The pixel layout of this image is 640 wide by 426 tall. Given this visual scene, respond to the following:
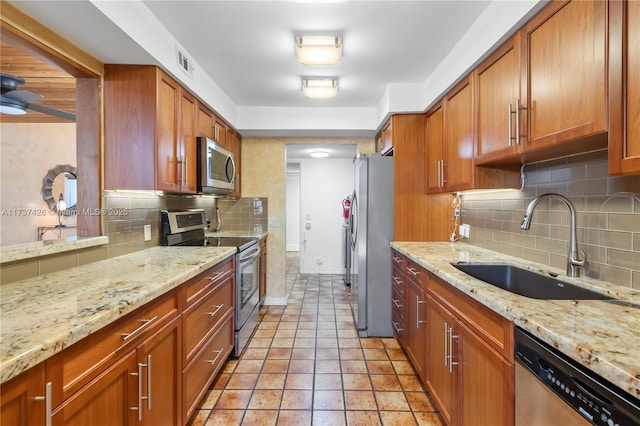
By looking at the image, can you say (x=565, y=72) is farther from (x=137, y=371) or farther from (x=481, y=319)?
(x=137, y=371)

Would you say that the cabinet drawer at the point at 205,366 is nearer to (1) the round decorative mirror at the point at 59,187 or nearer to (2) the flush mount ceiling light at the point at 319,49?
(1) the round decorative mirror at the point at 59,187

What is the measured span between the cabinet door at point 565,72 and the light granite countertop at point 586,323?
0.65 metres

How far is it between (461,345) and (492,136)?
3.99 feet

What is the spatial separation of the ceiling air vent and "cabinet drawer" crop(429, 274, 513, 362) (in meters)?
2.30

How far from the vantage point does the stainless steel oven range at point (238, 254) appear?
246 centimetres

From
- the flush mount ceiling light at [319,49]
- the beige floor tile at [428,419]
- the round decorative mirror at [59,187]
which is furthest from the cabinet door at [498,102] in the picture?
the round decorative mirror at [59,187]

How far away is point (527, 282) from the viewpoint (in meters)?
1.65

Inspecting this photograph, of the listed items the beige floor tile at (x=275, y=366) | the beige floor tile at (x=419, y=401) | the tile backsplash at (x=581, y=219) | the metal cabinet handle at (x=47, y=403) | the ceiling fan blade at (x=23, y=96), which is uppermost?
the ceiling fan blade at (x=23, y=96)

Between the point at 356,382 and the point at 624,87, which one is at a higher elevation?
the point at 624,87

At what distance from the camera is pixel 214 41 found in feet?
6.82

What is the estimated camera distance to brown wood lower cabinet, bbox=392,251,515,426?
111cm

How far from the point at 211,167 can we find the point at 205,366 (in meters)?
1.57

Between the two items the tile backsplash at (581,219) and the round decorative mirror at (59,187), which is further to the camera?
the round decorative mirror at (59,187)

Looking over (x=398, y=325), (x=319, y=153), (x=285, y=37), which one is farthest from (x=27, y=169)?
(x=319, y=153)
